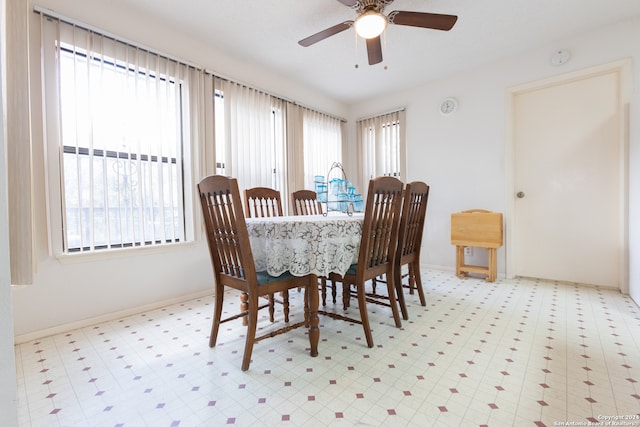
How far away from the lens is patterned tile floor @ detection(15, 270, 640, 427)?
1.23 meters

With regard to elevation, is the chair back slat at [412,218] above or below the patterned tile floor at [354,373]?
above

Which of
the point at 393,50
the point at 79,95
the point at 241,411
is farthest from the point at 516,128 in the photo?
the point at 79,95

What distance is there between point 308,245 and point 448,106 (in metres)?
3.14

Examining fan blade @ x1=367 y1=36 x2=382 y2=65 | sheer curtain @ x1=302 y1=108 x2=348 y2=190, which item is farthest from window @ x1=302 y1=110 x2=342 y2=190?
fan blade @ x1=367 y1=36 x2=382 y2=65

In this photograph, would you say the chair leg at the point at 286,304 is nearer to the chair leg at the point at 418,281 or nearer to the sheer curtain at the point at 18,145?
the chair leg at the point at 418,281

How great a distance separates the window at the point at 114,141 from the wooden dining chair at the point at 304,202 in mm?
1088

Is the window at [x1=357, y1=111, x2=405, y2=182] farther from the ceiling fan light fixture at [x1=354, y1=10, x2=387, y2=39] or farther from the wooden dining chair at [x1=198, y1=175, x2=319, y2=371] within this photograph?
the wooden dining chair at [x1=198, y1=175, x2=319, y2=371]

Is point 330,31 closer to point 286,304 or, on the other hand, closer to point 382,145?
point 286,304

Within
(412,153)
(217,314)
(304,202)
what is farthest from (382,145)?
(217,314)

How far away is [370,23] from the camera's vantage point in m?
1.93

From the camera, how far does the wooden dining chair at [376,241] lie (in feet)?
5.73

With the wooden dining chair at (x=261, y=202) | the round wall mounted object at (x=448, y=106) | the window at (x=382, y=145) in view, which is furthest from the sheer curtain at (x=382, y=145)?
the wooden dining chair at (x=261, y=202)

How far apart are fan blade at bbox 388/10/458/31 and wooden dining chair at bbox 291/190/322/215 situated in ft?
5.15

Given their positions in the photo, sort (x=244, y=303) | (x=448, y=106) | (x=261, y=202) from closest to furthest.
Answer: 1. (x=244, y=303)
2. (x=261, y=202)
3. (x=448, y=106)
